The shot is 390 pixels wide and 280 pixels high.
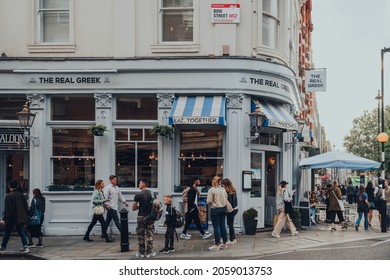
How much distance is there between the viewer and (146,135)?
45.8ft

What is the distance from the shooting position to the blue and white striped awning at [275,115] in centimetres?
1369

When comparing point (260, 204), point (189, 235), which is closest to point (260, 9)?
point (260, 204)

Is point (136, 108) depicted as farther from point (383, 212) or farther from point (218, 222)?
point (383, 212)

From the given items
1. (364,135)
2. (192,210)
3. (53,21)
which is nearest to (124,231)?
(192,210)

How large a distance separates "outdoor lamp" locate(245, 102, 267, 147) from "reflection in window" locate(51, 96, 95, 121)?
4.23 meters

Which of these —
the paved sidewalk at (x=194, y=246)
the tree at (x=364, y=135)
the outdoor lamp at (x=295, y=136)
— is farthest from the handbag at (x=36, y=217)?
the tree at (x=364, y=135)

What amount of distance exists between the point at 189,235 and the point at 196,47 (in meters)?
4.86

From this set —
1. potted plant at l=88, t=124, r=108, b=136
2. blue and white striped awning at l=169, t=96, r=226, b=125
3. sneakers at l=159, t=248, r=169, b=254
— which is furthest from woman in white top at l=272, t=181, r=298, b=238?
potted plant at l=88, t=124, r=108, b=136

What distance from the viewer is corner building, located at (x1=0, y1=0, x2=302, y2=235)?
44.8ft

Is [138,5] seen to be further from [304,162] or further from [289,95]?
[304,162]

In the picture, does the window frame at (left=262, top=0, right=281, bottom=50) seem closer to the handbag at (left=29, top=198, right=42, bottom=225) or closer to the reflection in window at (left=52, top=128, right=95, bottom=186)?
the reflection in window at (left=52, top=128, right=95, bottom=186)

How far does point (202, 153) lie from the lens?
1394cm

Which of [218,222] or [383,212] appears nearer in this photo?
[218,222]

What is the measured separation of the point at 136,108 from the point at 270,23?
14.7ft
